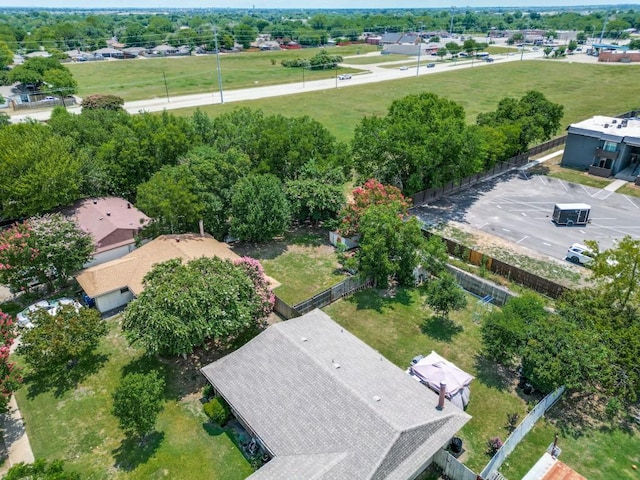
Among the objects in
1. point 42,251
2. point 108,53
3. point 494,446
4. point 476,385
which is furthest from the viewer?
point 108,53

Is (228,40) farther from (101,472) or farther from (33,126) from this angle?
(101,472)

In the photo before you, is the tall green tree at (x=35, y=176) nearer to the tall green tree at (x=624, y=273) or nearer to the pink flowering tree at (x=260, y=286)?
the pink flowering tree at (x=260, y=286)

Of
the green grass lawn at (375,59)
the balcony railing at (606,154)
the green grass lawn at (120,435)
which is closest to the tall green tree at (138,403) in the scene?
the green grass lawn at (120,435)

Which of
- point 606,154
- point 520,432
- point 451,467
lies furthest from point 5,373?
point 606,154

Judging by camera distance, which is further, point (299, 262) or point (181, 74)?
point (181, 74)

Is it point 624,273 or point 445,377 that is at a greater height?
point 624,273

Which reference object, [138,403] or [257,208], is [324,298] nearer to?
[257,208]
